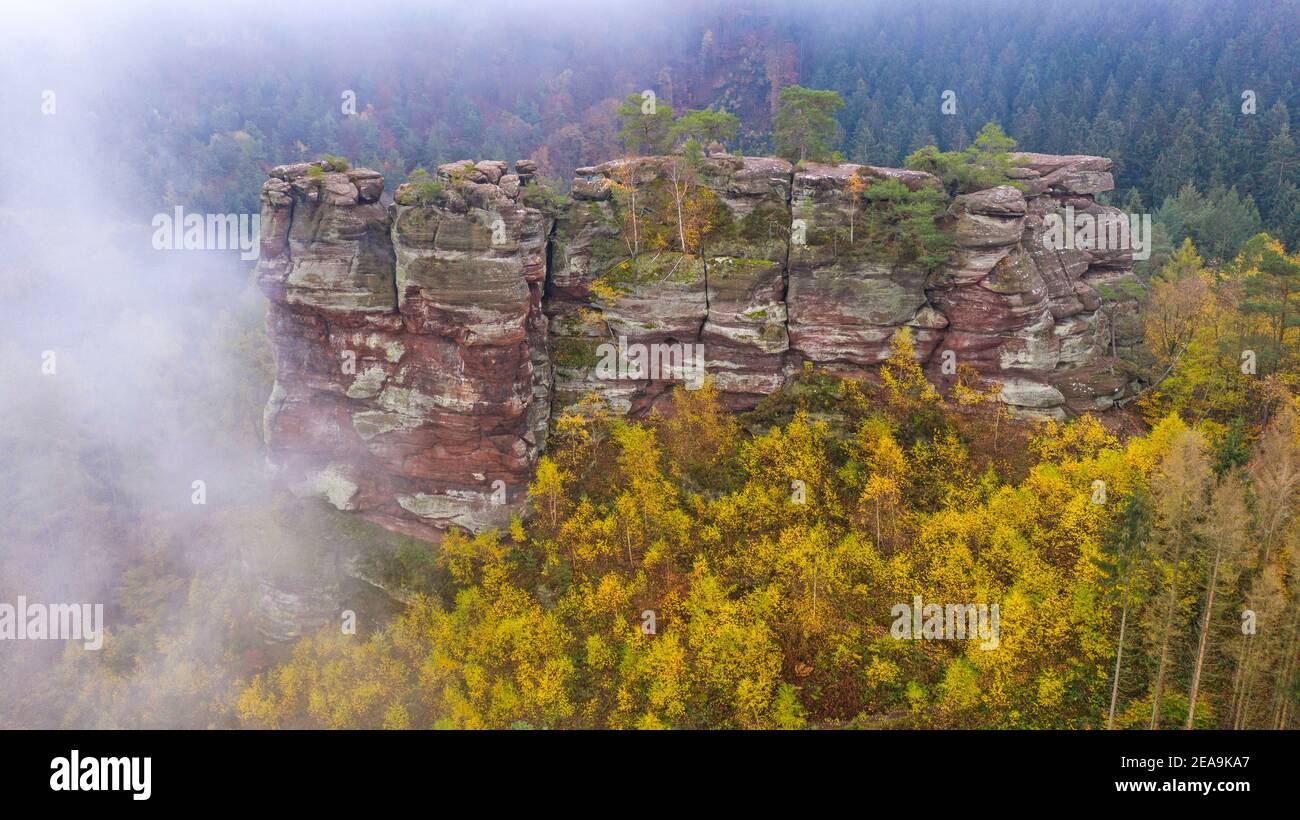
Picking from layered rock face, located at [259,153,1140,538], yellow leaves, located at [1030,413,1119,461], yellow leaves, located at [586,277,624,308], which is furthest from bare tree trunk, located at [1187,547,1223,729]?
yellow leaves, located at [586,277,624,308]

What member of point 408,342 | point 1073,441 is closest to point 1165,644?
point 1073,441

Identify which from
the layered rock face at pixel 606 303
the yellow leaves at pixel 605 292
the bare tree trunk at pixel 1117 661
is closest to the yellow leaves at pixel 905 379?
the layered rock face at pixel 606 303

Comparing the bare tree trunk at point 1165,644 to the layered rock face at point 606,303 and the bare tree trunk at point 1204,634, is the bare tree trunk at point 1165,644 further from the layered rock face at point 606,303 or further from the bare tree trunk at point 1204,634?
the layered rock face at point 606,303

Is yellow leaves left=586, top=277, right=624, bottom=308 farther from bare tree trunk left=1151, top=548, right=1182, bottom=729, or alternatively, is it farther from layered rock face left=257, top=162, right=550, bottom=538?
bare tree trunk left=1151, top=548, right=1182, bottom=729

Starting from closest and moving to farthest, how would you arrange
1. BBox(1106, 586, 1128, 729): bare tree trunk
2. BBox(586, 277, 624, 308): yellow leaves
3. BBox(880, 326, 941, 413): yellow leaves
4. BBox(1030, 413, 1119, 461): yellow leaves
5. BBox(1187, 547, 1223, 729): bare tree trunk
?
BBox(1187, 547, 1223, 729): bare tree trunk → BBox(1106, 586, 1128, 729): bare tree trunk → BBox(1030, 413, 1119, 461): yellow leaves → BBox(880, 326, 941, 413): yellow leaves → BBox(586, 277, 624, 308): yellow leaves

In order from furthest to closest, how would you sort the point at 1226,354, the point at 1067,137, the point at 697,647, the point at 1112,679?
the point at 1067,137 < the point at 1226,354 < the point at 697,647 < the point at 1112,679

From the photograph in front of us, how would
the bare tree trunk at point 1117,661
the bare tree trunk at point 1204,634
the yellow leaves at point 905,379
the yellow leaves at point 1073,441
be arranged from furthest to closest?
the yellow leaves at point 905,379 → the yellow leaves at point 1073,441 → the bare tree trunk at point 1117,661 → the bare tree trunk at point 1204,634

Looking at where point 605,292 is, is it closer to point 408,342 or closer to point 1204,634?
point 408,342

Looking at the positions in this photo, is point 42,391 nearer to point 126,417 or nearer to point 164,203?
point 126,417

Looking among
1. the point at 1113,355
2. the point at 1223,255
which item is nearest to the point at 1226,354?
the point at 1113,355
